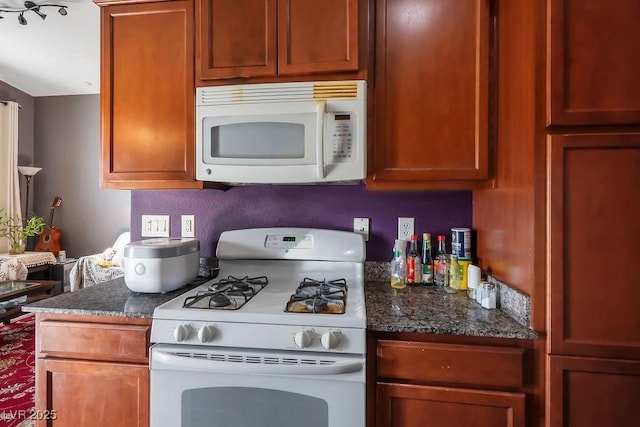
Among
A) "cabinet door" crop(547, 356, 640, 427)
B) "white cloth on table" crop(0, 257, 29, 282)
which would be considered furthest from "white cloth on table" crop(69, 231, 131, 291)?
"cabinet door" crop(547, 356, 640, 427)

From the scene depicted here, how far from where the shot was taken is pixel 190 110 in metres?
1.50

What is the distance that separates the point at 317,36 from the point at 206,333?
3.87 feet

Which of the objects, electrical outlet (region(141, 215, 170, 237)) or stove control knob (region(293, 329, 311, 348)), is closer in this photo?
stove control knob (region(293, 329, 311, 348))

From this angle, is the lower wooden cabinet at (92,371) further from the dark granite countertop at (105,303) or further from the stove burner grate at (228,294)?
the stove burner grate at (228,294)

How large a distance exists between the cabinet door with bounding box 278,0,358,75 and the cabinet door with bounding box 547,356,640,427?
123cm

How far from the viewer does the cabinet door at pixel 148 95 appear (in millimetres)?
1499

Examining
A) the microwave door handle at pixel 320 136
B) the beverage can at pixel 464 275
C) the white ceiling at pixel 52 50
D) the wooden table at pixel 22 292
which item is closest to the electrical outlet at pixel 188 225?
the microwave door handle at pixel 320 136

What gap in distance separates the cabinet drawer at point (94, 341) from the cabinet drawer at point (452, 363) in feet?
2.70

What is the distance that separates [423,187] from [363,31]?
66 centimetres

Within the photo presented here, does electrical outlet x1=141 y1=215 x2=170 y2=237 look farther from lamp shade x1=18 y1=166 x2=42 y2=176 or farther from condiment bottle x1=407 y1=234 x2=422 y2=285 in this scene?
lamp shade x1=18 y1=166 x2=42 y2=176

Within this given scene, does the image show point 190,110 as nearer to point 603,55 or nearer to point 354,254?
point 354,254

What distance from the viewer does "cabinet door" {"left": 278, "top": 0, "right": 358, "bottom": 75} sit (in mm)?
1359

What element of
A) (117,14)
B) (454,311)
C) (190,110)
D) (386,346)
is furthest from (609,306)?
(117,14)

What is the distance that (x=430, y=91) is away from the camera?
1358 mm
